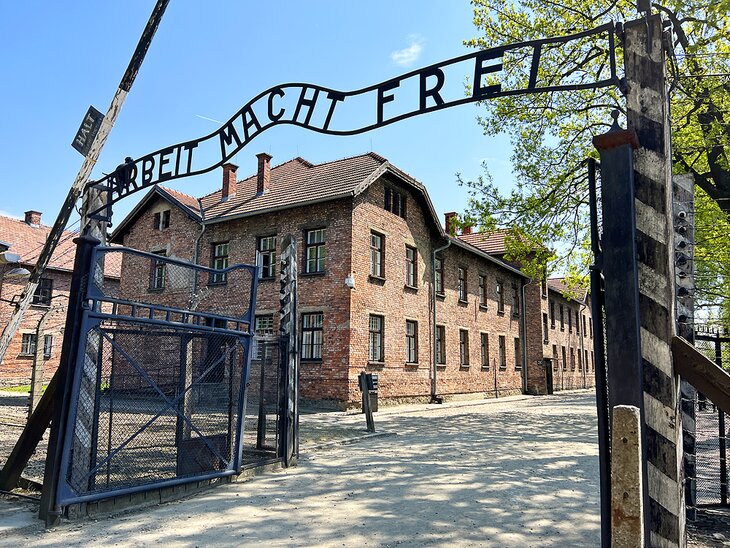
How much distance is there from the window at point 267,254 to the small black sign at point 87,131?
1291cm

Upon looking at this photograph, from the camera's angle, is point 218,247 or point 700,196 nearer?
point 700,196

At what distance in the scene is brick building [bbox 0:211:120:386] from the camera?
2725 centimetres

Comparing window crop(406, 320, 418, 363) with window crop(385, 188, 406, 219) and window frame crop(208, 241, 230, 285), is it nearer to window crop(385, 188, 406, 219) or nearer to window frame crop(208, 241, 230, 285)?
window crop(385, 188, 406, 219)

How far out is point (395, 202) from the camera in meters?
21.0

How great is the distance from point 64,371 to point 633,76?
4880 millimetres

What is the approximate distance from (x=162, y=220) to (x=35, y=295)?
1148cm

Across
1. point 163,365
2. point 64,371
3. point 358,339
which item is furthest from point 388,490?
point 358,339

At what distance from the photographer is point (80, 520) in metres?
4.91

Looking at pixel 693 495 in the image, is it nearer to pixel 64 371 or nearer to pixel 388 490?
pixel 388 490

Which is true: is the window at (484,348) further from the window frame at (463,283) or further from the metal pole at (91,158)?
the metal pole at (91,158)

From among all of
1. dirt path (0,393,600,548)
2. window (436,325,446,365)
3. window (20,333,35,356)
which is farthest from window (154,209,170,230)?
dirt path (0,393,600,548)

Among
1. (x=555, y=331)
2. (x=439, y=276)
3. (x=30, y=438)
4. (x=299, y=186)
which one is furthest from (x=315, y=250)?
(x=555, y=331)

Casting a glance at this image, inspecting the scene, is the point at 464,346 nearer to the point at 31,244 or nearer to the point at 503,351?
the point at 503,351

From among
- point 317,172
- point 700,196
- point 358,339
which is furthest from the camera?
point 317,172
